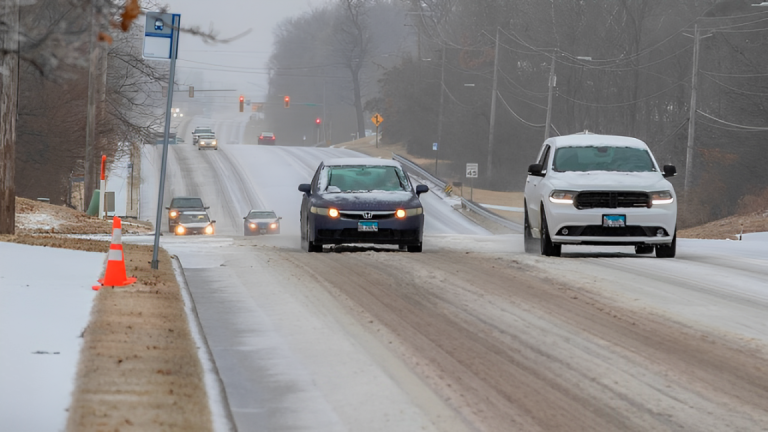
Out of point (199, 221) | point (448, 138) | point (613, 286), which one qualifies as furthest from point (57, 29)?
point (448, 138)

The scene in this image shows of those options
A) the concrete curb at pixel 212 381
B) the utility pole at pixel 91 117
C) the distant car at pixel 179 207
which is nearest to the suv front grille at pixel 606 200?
the concrete curb at pixel 212 381

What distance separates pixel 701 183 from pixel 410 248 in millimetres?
42490

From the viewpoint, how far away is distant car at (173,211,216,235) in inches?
1763

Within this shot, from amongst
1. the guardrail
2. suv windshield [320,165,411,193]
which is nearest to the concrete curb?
suv windshield [320,165,411,193]

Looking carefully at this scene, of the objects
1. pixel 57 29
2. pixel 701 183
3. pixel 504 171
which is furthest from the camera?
pixel 504 171

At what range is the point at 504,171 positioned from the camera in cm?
9119

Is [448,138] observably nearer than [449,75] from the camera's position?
Yes

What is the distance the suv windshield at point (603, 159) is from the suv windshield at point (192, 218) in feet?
93.8

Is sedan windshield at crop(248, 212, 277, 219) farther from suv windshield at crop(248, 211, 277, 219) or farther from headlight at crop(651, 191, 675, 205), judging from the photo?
headlight at crop(651, 191, 675, 205)

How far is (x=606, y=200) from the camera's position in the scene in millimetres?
17359

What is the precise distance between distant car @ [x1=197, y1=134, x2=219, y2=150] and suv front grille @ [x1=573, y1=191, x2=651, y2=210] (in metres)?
72.0

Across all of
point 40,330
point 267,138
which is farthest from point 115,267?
point 267,138

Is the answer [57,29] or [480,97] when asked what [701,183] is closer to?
[480,97]

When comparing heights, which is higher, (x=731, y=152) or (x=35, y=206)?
(x=731, y=152)
